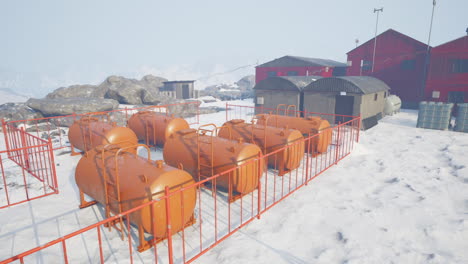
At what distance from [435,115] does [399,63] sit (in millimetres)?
12670

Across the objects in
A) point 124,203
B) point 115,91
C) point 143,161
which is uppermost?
point 115,91

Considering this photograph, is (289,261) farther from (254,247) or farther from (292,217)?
(292,217)

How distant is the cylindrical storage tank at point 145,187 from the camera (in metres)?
6.54

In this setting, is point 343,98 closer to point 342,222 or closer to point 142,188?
point 342,222

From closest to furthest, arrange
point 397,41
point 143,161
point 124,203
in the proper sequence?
1. point 124,203
2. point 143,161
3. point 397,41

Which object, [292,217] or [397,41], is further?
[397,41]

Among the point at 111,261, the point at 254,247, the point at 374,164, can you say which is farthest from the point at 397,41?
the point at 111,261

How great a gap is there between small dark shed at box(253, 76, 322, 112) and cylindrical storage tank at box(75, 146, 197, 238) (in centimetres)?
1681

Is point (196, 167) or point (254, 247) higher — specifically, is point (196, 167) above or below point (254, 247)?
above

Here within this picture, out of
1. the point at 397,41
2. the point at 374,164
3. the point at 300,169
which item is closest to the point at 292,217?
the point at 300,169

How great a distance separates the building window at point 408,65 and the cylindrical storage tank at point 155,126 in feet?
85.7

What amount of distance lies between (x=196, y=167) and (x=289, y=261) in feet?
14.7

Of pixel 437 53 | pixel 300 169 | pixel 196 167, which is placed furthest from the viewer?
pixel 437 53

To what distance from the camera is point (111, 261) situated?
21.3ft
